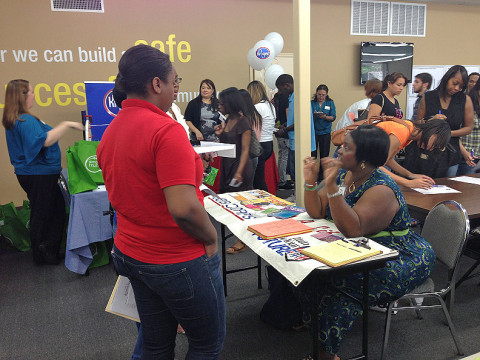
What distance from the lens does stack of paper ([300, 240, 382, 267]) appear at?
1.30m

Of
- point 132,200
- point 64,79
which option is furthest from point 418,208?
point 64,79

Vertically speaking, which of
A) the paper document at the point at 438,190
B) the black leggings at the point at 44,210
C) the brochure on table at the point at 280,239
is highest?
the brochure on table at the point at 280,239

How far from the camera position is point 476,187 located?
2496mm

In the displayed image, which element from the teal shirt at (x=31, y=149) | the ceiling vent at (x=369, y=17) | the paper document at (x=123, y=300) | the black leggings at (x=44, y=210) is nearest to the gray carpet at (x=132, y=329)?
the black leggings at (x=44, y=210)

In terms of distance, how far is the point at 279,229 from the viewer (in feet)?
5.47

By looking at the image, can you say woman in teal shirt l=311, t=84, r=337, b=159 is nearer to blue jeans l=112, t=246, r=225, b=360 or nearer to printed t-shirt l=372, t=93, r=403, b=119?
printed t-shirt l=372, t=93, r=403, b=119

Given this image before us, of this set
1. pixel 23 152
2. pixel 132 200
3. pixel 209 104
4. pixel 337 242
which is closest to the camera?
pixel 132 200

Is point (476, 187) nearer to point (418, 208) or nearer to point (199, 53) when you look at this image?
point (418, 208)

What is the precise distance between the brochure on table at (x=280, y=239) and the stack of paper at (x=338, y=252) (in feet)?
0.06

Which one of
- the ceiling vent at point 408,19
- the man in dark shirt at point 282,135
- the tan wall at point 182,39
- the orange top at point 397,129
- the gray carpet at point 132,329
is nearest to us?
the gray carpet at point 132,329

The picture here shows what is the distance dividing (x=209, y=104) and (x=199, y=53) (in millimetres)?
1590

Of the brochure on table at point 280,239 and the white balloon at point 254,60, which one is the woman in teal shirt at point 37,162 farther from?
the white balloon at point 254,60

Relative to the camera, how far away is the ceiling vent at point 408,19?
645 centimetres

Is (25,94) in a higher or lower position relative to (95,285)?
higher
